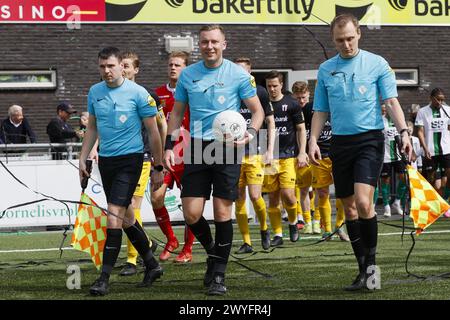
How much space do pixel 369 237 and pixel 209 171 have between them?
1.35 m

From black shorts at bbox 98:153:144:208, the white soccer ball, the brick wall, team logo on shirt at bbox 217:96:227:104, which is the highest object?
the brick wall

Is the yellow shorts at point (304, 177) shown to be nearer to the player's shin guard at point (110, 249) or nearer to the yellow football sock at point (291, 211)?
Answer: the yellow football sock at point (291, 211)

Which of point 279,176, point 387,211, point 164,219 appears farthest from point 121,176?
point 387,211

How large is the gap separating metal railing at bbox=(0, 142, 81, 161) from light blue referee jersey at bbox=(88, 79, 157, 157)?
8.83m

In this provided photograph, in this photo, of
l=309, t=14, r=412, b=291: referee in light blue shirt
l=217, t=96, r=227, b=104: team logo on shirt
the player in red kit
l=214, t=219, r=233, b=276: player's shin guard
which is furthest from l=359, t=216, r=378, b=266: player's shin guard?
the player in red kit

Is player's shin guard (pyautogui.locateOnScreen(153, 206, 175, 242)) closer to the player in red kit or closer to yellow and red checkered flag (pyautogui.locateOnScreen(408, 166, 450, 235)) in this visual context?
the player in red kit

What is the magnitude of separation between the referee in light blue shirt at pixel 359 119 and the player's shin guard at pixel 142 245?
170cm

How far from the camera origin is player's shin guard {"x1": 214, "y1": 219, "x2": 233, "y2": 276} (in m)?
7.82

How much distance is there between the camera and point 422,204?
7793 mm

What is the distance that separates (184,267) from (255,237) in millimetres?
4206

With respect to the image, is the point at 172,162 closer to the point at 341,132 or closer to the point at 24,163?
the point at 341,132

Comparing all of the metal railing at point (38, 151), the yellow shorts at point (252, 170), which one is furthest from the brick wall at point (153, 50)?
the yellow shorts at point (252, 170)

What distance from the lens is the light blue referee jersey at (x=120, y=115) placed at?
8078mm

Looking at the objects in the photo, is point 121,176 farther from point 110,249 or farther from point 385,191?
point 385,191
